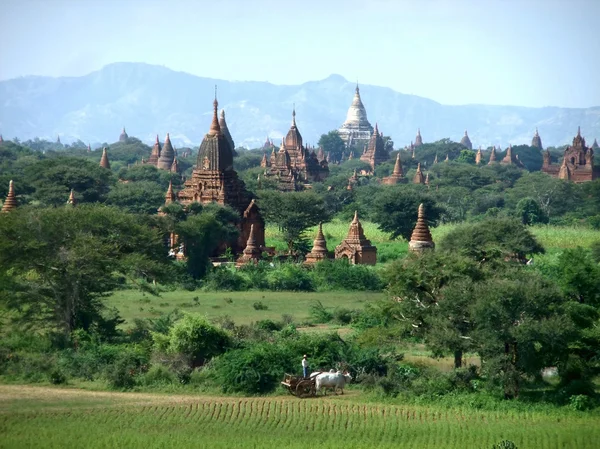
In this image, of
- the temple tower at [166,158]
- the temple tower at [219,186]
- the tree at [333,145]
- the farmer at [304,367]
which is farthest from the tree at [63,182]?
the tree at [333,145]

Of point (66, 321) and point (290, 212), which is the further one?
point (290, 212)

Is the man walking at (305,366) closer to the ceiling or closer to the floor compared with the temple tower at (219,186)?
closer to the floor

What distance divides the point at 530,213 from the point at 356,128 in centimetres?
9887

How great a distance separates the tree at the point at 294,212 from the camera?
206 ft

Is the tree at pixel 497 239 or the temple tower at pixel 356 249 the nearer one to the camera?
the tree at pixel 497 239

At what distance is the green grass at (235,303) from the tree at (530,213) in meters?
33.0

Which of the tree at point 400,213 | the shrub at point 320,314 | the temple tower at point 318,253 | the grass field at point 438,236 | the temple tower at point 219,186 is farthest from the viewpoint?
the tree at point 400,213

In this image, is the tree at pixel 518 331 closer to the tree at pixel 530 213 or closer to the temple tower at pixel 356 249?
the temple tower at pixel 356 249

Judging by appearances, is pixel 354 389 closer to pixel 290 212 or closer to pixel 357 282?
pixel 357 282

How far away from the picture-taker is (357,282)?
157ft

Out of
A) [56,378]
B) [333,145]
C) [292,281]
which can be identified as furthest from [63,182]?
[333,145]

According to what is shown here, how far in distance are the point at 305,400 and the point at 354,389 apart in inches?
69.7

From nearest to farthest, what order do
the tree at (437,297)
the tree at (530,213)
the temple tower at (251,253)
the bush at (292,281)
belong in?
1. the tree at (437,297)
2. the bush at (292,281)
3. the temple tower at (251,253)
4. the tree at (530,213)

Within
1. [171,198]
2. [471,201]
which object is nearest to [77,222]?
[171,198]
